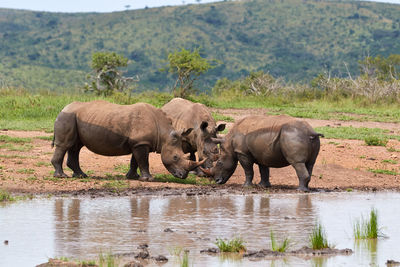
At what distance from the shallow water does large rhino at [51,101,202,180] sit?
1581 mm

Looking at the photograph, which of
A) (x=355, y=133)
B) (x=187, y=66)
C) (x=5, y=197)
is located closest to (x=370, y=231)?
(x=5, y=197)

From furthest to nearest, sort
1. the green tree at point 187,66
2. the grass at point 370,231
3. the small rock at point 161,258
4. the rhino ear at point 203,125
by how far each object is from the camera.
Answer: the green tree at point 187,66, the rhino ear at point 203,125, the grass at point 370,231, the small rock at point 161,258

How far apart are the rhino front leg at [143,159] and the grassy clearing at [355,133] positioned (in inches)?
259

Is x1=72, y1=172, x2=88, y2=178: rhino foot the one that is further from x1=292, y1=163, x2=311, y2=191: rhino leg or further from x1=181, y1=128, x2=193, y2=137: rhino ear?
x1=292, y1=163, x2=311, y2=191: rhino leg

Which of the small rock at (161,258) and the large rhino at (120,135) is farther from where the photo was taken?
the large rhino at (120,135)

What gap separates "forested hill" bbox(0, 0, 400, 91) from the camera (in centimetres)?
7006

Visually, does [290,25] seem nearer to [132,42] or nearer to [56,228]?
[132,42]

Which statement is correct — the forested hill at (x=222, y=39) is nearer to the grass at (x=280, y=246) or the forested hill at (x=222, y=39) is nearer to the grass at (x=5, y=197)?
the grass at (x=5, y=197)

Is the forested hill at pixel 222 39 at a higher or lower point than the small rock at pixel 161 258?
higher

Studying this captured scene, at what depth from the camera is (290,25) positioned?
86938mm

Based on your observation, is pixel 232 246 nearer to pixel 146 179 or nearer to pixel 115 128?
pixel 146 179

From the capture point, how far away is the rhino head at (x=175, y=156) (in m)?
12.9

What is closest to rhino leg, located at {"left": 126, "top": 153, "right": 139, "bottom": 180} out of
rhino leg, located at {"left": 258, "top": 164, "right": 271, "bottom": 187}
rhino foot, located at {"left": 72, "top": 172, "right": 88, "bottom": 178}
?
rhino foot, located at {"left": 72, "top": 172, "right": 88, "bottom": 178}

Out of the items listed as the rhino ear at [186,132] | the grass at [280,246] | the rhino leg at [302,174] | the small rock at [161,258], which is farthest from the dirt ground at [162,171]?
the small rock at [161,258]
